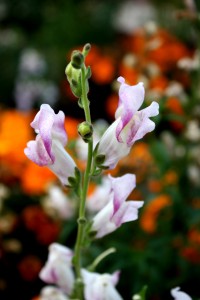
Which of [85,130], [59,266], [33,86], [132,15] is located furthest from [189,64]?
[132,15]

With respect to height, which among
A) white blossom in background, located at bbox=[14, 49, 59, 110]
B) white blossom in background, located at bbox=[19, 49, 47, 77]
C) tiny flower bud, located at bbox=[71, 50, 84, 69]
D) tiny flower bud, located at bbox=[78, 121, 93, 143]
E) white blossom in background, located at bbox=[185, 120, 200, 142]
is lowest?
tiny flower bud, located at bbox=[78, 121, 93, 143]

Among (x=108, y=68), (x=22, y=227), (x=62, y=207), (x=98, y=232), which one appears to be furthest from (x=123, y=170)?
(x=108, y=68)

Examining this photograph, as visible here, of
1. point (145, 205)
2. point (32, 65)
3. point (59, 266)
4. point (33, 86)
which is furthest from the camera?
point (32, 65)

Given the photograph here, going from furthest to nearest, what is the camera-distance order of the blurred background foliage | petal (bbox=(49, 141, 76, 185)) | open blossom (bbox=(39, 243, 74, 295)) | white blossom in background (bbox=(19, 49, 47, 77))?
white blossom in background (bbox=(19, 49, 47, 77)) < the blurred background foliage < open blossom (bbox=(39, 243, 74, 295)) < petal (bbox=(49, 141, 76, 185))

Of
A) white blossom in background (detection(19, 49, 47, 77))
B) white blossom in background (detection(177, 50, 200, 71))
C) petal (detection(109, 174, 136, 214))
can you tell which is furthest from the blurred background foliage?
white blossom in background (detection(19, 49, 47, 77))

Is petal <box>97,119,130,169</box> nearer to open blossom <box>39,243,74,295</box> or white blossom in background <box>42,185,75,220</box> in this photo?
open blossom <box>39,243,74,295</box>

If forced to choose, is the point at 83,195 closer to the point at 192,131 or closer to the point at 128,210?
the point at 128,210

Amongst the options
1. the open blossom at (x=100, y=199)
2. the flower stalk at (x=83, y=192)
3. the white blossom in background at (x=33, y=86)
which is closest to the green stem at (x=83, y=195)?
the flower stalk at (x=83, y=192)
